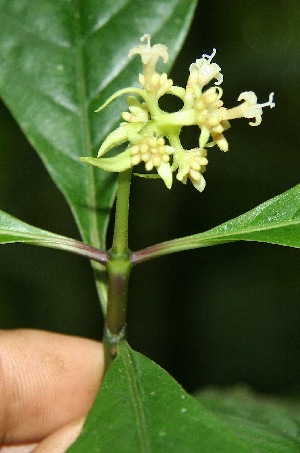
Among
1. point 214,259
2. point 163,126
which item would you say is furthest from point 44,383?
point 214,259

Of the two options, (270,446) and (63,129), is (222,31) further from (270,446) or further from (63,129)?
(270,446)

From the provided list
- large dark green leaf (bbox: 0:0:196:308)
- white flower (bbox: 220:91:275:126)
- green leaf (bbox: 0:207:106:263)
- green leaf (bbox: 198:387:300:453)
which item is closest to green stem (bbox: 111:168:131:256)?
green leaf (bbox: 0:207:106:263)

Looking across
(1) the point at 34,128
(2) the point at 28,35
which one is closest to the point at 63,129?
(1) the point at 34,128

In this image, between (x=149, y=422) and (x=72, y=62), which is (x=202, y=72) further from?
(x=149, y=422)

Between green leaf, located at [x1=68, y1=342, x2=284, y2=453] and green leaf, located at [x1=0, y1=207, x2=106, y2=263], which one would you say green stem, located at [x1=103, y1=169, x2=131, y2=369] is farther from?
green leaf, located at [x1=68, y1=342, x2=284, y2=453]

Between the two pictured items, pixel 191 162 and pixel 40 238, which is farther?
pixel 40 238
